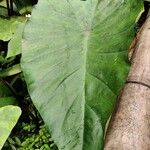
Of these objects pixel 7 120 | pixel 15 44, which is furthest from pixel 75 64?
pixel 15 44

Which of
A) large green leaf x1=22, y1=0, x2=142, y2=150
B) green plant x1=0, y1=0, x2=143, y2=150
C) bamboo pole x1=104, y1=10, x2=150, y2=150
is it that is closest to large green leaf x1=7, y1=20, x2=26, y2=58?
green plant x1=0, y1=0, x2=143, y2=150

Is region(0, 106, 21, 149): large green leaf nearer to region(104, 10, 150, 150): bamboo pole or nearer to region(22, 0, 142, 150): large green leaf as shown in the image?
region(22, 0, 142, 150): large green leaf

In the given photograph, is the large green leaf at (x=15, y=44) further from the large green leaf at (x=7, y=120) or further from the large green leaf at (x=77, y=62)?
the large green leaf at (x=7, y=120)

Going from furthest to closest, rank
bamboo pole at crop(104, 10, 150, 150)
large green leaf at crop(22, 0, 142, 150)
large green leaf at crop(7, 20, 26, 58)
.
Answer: large green leaf at crop(7, 20, 26, 58), large green leaf at crop(22, 0, 142, 150), bamboo pole at crop(104, 10, 150, 150)

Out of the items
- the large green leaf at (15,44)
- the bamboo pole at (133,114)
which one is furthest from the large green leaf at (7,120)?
the large green leaf at (15,44)

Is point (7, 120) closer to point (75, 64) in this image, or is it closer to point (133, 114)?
point (75, 64)
